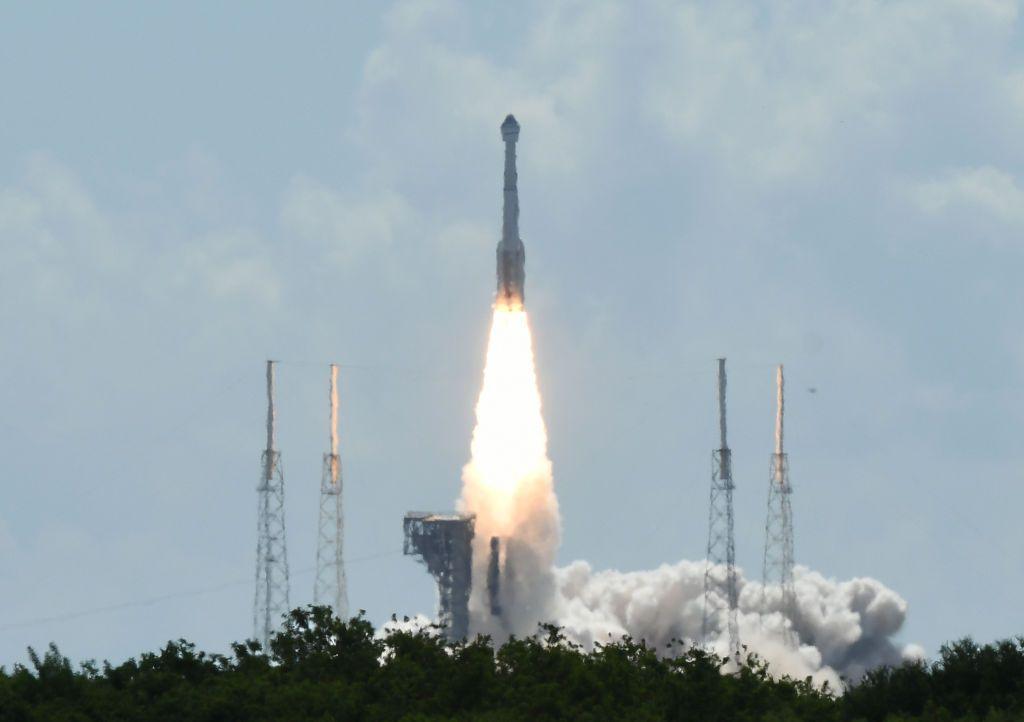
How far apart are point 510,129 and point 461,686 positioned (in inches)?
2763

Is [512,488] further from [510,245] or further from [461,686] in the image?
[461,686]

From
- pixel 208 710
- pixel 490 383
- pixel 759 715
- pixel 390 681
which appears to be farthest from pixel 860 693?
pixel 490 383

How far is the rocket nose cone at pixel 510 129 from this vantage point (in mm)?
167500

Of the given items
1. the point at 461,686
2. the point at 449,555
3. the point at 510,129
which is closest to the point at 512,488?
the point at 449,555

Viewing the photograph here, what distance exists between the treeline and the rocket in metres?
54.0

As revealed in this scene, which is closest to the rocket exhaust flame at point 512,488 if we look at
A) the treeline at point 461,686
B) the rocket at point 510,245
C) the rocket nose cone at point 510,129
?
the rocket at point 510,245

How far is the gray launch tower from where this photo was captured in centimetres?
17300

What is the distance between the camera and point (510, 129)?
168 meters

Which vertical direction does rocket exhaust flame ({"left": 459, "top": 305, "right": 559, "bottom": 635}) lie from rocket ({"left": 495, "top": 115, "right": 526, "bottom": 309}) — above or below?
below

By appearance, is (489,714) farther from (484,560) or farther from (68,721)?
(484,560)

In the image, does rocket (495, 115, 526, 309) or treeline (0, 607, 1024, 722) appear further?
rocket (495, 115, 526, 309)

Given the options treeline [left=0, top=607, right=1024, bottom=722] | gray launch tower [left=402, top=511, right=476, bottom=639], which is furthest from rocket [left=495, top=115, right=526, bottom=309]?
treeline [left=0, top=607, right=1024, bottom=722]

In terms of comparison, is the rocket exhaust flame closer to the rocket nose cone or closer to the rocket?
the rocket

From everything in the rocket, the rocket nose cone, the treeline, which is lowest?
the treeline
